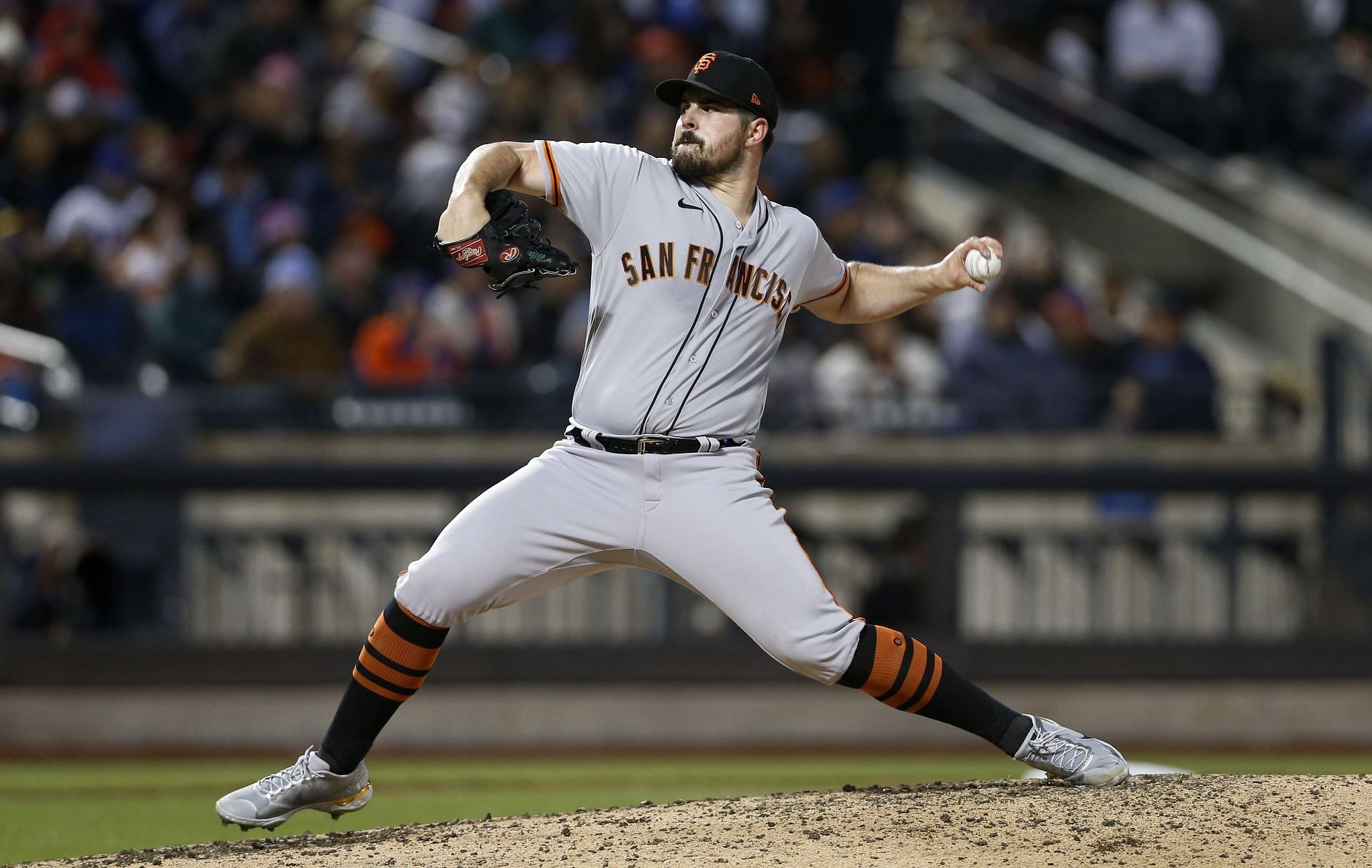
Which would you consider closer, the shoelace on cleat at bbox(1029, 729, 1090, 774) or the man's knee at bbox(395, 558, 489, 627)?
the man's knee at bbox(395, 558, 489, 627)

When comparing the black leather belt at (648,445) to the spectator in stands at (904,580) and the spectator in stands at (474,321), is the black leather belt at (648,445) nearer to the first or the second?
the spectator in stands at (904,580)

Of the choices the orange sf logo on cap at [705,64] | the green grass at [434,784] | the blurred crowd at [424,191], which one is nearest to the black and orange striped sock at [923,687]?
the orange sf logo on cap at [705,64]

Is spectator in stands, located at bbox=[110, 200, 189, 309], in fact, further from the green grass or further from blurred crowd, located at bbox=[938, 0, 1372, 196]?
blurred crowd, located at bbox=[938, 0, 1372, 196]

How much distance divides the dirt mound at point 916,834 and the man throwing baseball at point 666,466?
21cm

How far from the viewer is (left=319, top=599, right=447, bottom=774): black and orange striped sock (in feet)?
14.8

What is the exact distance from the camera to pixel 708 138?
454 centimetres

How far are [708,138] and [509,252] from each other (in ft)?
2.44

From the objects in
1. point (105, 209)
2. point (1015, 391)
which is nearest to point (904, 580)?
point (1015, 391)

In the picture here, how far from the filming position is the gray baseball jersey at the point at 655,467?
4371mm

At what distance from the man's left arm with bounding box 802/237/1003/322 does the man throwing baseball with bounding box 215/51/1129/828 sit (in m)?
0.33

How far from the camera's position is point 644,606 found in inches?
332

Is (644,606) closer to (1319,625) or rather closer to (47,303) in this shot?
(1319,625)

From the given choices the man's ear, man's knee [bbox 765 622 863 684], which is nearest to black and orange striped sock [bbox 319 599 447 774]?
man's knee [bbox 765 622 863 684]

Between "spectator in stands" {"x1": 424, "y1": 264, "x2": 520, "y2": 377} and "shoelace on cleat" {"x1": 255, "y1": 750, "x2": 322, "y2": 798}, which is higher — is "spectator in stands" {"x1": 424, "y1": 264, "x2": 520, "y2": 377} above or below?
above
